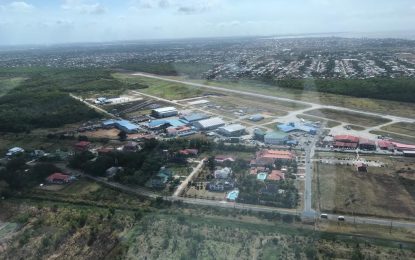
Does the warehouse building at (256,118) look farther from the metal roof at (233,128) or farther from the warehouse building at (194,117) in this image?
the warehouse building at (194,117)

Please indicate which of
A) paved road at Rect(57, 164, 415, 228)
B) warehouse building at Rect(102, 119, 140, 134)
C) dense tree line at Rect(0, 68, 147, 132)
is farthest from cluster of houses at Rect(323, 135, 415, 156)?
dense tree line at Rect(0, 68, 147, 132)

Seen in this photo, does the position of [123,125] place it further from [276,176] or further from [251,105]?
[276,176]

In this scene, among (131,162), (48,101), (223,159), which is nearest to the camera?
(131,162)

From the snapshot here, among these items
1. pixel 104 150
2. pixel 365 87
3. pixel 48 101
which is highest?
pixel 365 87

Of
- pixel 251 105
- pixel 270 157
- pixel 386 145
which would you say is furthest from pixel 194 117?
pixel 386 145

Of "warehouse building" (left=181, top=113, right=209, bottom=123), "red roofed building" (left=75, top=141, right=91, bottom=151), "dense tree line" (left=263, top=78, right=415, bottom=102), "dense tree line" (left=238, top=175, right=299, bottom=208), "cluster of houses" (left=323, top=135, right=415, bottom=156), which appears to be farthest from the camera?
"dense tree line" (left=263, top=78, right=415, bottom=102)

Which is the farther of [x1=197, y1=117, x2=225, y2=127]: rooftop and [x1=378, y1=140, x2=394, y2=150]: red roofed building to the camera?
[x1=197, y1=117, x2=225, y2=127]: rooftop

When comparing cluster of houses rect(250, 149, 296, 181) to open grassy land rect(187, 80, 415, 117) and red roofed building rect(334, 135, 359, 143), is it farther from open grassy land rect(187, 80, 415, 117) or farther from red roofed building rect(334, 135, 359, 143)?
open grassy land rect(187, 80, 415, 117)
